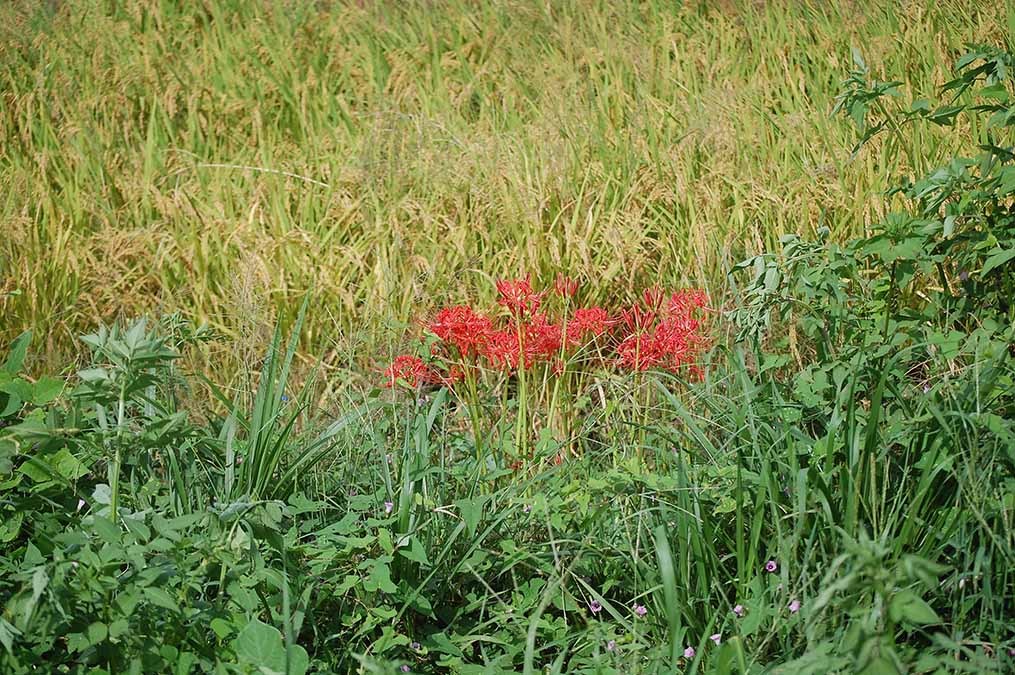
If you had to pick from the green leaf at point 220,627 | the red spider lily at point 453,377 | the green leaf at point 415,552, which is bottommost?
the green leaf at point 220,627

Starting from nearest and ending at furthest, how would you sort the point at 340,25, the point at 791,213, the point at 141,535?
the point at 141,535, the point at 791,213, the point at 340,25

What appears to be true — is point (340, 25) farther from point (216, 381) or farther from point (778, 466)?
point (778, 466)

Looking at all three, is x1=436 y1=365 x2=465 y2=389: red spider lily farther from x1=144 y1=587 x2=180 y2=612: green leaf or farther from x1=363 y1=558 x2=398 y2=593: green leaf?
x1=144 y1=587 x2=180 y2=612: green leaf

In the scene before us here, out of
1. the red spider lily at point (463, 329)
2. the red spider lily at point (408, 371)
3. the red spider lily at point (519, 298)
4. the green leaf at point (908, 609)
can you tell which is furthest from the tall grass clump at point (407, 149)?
the green leaf at point (908, 609)

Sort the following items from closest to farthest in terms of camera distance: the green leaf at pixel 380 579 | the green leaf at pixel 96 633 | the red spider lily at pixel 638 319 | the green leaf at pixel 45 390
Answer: the green leaf at pixel 96 633 → the green leaf at pixel 380 579 → the green leaf at pixel 45 390 → the red spider lily at pixel 638 319

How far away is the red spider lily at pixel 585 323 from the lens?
291cm

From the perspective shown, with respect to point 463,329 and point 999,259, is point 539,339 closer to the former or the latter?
point 463,329

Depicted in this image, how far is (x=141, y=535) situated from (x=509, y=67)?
9.87ft

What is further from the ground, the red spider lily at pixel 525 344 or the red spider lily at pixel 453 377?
the red spider lily at pixel 525 344

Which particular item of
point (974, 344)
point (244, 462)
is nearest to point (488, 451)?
point (244, 462)

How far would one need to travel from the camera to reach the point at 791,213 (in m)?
3.31

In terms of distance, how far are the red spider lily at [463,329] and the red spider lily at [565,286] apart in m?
0.31

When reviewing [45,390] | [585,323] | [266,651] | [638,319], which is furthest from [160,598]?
[638,319]

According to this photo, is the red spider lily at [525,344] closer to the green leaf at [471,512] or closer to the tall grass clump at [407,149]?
the tall grass clump at [407,149]
